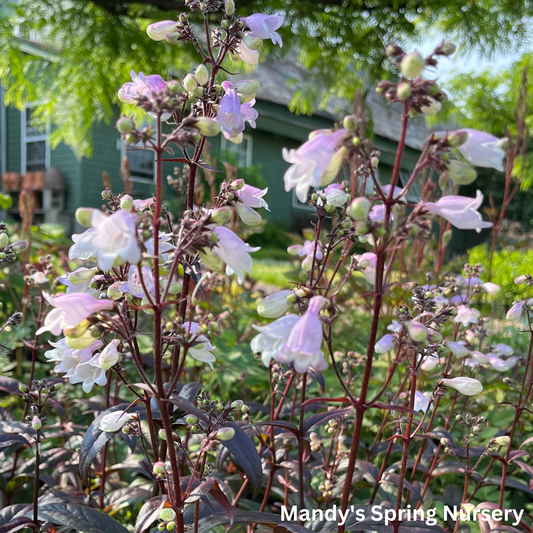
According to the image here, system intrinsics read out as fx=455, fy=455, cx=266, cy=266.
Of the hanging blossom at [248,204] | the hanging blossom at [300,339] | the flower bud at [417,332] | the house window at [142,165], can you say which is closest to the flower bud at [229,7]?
the hanging blossom at [248,204]

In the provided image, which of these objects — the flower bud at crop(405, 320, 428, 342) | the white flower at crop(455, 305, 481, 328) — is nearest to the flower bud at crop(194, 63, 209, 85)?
the flower bud at crop(405, 320, 428, 342)

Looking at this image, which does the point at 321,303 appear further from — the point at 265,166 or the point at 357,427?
the point at 265,166

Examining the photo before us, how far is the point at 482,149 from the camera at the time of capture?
0.91 meters

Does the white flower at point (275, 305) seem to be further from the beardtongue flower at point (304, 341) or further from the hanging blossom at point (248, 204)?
the hanging blossom at point (248, 204)

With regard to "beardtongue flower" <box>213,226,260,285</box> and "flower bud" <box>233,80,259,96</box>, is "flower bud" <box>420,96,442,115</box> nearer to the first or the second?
"beardtongue flower" <box>213,226,260,285</box>

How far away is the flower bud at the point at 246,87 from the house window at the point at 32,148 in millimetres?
12711

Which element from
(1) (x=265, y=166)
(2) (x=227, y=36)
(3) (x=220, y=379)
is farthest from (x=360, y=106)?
(1) (x=265, y=166)

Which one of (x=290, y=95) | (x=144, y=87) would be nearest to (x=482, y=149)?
(x=144, y=87)


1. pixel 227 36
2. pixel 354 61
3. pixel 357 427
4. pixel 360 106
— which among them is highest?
pixel 354 61

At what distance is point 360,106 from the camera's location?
377 centimetres

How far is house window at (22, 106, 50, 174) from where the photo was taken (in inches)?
491

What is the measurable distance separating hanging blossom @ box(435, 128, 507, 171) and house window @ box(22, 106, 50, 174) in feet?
43.8

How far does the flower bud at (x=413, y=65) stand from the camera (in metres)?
0.84

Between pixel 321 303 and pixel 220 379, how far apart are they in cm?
196
